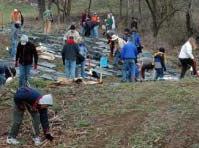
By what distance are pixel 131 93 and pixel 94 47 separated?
52.0 feet

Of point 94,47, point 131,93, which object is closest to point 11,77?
point 131,93

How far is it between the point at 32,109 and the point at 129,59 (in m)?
7.72

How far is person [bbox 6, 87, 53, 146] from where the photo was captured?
11498mm

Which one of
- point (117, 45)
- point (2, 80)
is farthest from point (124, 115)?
point (117, 45)

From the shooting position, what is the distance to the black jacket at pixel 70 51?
1888cm

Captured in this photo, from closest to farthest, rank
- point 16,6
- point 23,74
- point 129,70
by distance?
point 23,74 < point 129,70 < point 16,6

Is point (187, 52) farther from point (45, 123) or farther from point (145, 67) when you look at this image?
point (45, 123)

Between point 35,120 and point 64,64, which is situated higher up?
point 64,64

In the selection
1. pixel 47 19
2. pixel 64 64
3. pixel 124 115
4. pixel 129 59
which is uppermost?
pixel 47 19

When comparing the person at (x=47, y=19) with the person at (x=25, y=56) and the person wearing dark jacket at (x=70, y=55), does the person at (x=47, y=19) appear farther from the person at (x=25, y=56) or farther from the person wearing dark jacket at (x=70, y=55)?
the person at (x=25, y=56)

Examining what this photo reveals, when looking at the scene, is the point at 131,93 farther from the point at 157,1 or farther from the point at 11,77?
the point at 157,1

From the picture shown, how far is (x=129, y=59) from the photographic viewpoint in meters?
18.9

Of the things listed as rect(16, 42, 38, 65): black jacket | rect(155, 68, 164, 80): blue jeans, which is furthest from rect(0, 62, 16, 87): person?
rect(155, 68, 164, 80): blue jeans

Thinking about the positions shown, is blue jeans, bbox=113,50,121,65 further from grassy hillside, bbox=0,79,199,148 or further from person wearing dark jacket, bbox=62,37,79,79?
grassy hillside, bbox=0,79,199,148
